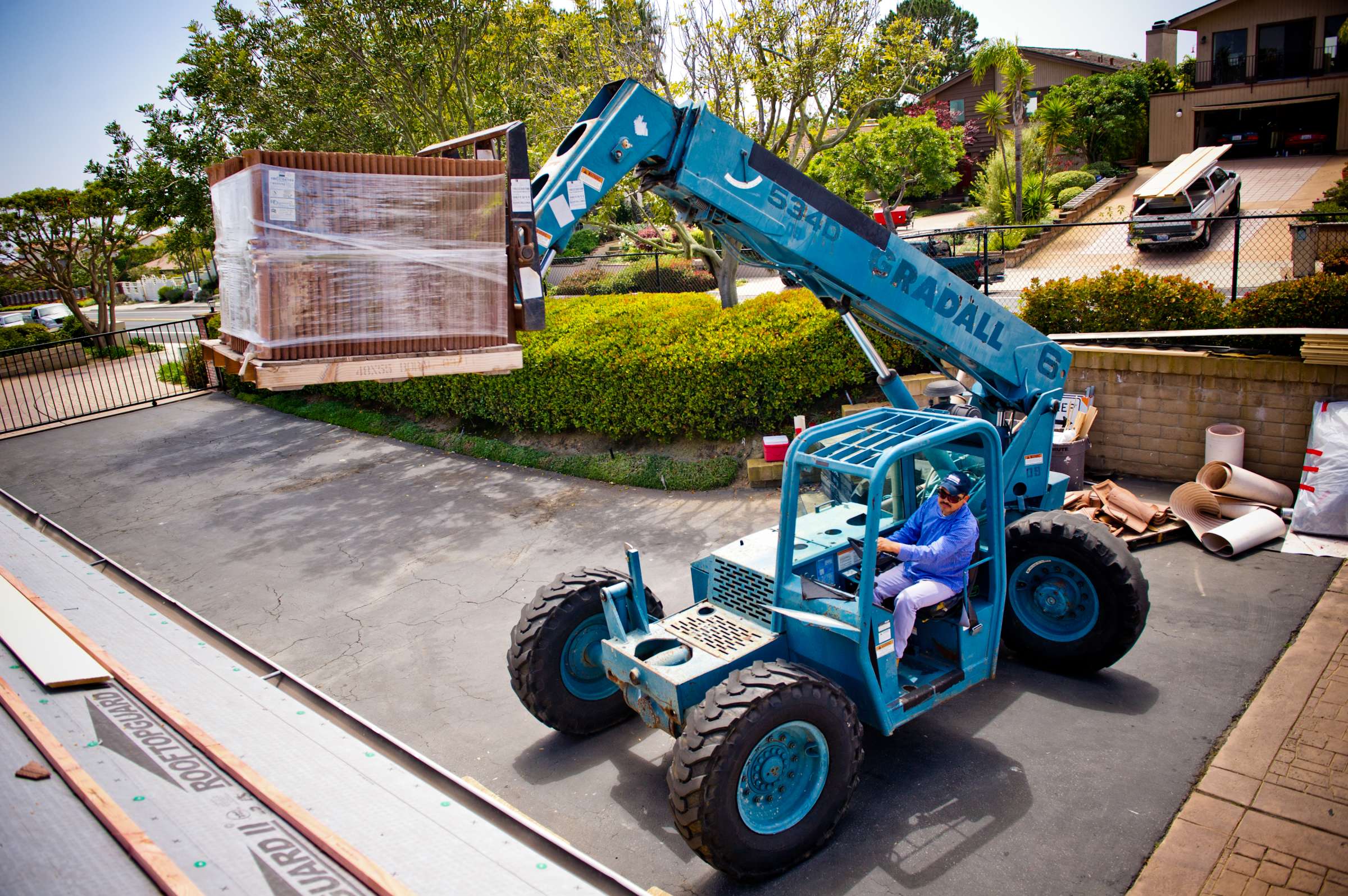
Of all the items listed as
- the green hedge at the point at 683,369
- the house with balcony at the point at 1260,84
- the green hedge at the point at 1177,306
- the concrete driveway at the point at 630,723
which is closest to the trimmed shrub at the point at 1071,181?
the house with balcony at the point at 1260,84

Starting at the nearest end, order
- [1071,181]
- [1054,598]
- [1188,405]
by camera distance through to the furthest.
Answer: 1. [1054,598]
2. [1188,405]
3. [1071,181]

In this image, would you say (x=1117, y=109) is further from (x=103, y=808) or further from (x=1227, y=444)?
(x=103, y=808)

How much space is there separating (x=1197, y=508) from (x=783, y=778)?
5886 millimetres

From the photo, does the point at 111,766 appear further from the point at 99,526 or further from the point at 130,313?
the point at 130,313

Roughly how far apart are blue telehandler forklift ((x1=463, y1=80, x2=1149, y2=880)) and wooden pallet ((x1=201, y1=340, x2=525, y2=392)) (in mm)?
320

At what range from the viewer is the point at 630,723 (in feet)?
20.3

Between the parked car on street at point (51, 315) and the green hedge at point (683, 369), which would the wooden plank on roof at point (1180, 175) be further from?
the parked car on street at point (51, 315)

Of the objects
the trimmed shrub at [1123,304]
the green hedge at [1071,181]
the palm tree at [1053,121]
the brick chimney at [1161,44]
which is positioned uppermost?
the brick chimney at [1161,44]

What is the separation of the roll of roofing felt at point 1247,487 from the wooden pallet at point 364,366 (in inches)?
278

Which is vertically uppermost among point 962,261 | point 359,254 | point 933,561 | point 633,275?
point 633,275

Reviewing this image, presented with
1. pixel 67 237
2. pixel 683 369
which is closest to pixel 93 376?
pixel 67 237

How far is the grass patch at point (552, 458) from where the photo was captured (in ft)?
35.7

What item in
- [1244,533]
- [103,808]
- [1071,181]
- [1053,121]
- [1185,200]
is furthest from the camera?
[1071,181]

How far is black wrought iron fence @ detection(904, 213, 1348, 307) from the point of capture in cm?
1195
